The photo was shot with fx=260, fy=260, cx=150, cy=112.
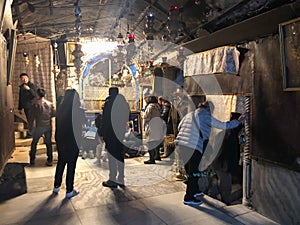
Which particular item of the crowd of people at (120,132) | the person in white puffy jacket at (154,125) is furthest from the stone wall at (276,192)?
the person in white puffy jacket at (154,125)

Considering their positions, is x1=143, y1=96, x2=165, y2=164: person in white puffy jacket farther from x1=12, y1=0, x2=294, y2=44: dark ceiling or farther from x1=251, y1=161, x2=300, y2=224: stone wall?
x1=251, y1=161, x2=300, y2=224: stone wall

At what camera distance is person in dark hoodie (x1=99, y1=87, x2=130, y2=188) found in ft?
20.7

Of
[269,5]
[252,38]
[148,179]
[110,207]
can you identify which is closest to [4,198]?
[110,207]

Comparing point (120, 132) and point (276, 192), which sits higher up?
point (120, 132)

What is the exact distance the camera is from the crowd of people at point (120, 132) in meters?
5.23

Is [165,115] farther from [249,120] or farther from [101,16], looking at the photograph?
[101,16]

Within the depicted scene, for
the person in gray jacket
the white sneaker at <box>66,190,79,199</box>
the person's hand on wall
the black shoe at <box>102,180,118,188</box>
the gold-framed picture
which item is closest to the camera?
the person in gray jacket

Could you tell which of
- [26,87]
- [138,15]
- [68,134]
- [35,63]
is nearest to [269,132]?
[68,134]

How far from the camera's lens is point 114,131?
630 centimetres

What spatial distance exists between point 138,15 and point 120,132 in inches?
260

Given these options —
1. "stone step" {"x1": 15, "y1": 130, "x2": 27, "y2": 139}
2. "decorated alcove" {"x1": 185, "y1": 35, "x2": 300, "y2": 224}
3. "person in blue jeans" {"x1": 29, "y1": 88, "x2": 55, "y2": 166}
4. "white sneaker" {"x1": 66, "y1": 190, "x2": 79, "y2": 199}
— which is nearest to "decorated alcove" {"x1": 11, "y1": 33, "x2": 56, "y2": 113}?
"stone step" {"x1": 15, "y1": 130, "x2": 27, "y2": 139}

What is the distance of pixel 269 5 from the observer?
427cm

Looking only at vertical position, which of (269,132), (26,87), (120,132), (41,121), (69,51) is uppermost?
(69,51)

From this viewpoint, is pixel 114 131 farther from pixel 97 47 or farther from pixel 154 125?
pixel 97 47
